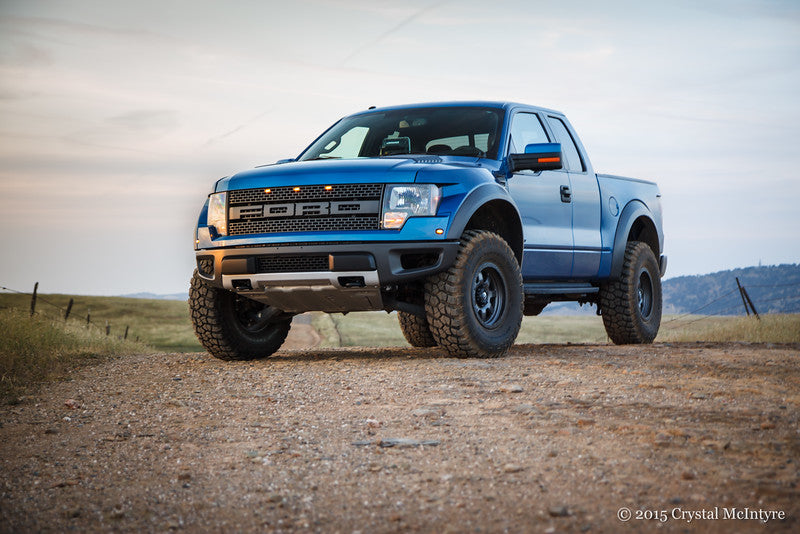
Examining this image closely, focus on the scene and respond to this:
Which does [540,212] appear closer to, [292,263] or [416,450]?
[292,263]

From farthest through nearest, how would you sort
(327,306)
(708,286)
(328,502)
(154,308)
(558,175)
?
(708,286) < (154,308) < (558,175) < (327,306) < (328,502)

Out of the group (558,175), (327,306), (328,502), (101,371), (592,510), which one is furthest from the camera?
(558,175)

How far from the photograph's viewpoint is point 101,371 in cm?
829

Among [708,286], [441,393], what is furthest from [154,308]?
[708,286]

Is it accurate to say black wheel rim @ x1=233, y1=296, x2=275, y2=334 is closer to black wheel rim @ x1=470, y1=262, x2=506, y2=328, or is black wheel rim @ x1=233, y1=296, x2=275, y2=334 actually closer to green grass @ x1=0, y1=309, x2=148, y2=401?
green grass @ x1=0, y1=309, x2=148, y2=401

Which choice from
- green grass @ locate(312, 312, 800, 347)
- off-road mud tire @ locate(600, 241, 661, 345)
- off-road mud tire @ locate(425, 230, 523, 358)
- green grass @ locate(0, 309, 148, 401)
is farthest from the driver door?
green grass @ locate(312, 312, 800, 347)

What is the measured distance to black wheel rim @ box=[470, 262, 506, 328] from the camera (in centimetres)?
779

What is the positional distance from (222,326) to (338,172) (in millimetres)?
1963

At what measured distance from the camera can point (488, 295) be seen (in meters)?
7.94

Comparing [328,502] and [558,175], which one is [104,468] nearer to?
[328,502]

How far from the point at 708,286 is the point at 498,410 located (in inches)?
3381

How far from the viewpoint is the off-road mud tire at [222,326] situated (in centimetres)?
826

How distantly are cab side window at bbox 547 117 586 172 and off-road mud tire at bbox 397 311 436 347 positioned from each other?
2.85m

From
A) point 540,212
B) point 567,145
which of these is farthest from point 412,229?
point 567,145
